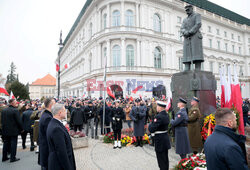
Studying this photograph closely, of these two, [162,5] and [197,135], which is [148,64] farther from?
[197,135]

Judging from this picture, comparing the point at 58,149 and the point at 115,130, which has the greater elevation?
the point at 58,149

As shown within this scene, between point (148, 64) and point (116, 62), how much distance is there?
563 cm

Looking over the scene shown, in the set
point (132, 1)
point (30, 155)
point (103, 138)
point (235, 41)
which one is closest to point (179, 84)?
point (103, 138)

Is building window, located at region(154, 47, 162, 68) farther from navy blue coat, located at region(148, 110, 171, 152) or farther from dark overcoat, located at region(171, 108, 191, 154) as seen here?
navy blue coat, located at region(148, 110, 171, 152)

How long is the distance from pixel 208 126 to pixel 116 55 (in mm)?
24283

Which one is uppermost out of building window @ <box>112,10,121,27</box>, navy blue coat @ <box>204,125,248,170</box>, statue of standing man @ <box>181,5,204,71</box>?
building window @ <box>112,10,121,27</box>

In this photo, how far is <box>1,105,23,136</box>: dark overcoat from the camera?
629cm

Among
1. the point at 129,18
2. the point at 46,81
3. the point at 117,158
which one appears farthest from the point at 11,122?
the point at 46,81

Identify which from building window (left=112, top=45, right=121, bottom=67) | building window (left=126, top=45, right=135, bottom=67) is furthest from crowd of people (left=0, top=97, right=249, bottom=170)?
A: building window (left=112, top=45, right=121, bottom=67)

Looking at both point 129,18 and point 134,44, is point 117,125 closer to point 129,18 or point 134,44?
point 134,44

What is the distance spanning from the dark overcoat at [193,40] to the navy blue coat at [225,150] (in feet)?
20.5

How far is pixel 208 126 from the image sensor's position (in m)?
5.72

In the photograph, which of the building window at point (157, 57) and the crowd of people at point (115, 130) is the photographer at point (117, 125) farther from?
the building window at point (157, 57)

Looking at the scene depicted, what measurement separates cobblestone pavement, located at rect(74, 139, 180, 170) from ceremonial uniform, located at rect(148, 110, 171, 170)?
1127mm
